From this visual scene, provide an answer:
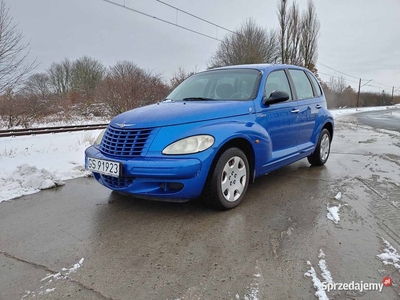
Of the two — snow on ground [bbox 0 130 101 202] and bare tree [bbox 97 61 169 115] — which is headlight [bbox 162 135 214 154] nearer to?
snow on ground [bbox 0 130 101 202]

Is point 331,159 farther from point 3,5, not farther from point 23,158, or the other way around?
point 3,5

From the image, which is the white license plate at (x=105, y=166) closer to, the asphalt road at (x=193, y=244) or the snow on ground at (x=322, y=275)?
the asphalt road at (x=193, y=244)

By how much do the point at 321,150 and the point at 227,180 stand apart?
2.87 m

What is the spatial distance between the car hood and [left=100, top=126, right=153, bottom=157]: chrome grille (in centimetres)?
7

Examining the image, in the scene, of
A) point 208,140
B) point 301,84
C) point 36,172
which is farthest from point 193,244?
point 301,84

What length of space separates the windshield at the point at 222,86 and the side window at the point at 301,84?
95 cm

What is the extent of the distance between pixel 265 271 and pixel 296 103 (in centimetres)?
292

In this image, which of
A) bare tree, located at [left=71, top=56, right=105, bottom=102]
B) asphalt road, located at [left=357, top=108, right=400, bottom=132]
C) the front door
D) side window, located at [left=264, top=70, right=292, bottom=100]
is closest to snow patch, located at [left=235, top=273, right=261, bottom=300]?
the front door

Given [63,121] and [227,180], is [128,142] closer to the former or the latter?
[227,180]

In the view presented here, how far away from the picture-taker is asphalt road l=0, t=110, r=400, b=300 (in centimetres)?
189

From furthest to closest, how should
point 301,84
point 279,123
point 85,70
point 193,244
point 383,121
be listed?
point 85,70 → point 383,121 → point 301,84 → point 279,123 → point 193,244

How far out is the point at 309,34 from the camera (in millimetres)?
27406

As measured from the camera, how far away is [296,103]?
4297mm

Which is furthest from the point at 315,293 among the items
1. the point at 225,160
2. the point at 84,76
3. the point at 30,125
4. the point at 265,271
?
the point at 84,76
